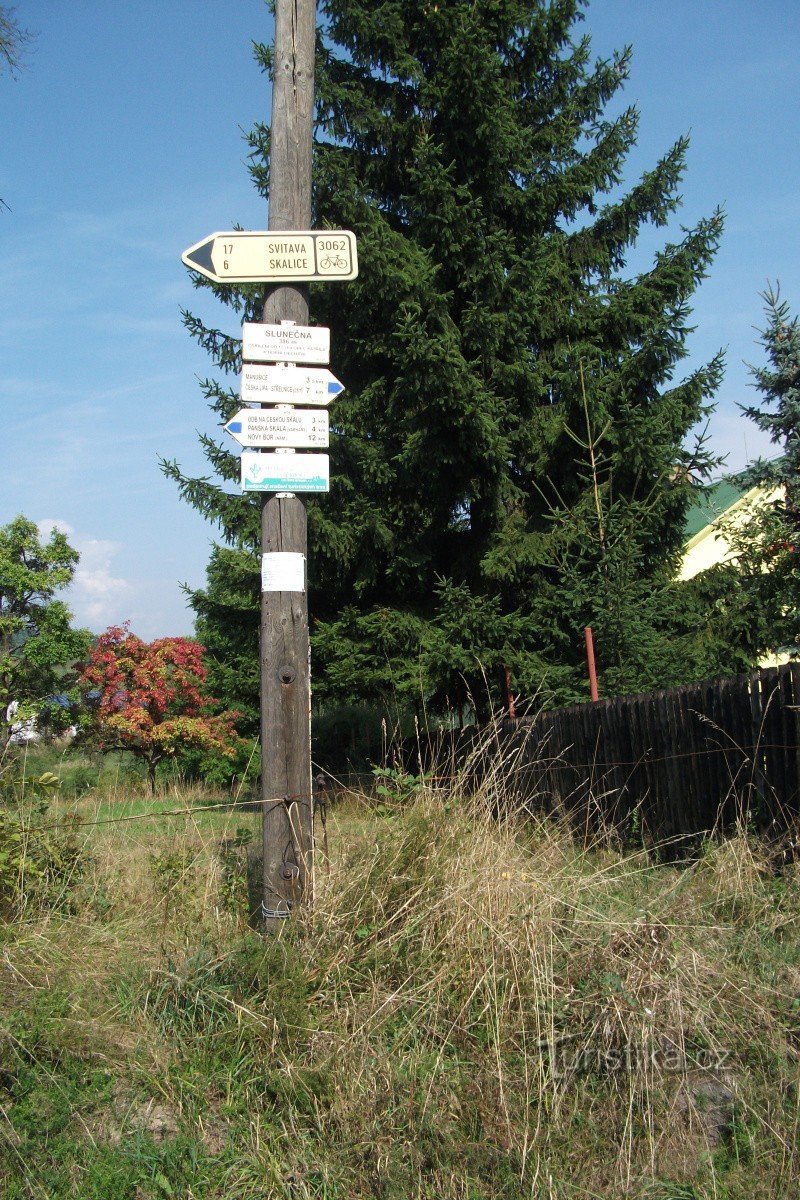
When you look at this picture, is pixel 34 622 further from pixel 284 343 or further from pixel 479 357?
pixel 284 343

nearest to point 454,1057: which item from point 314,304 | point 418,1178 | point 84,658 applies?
point 418,1178

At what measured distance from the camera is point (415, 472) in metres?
12.2

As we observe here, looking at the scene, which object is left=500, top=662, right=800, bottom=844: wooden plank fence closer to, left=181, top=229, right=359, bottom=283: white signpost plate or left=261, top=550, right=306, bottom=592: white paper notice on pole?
left=261, top=550, right=306, bottom=592: white paper notice on pole

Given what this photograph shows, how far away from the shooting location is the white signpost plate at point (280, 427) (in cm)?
498

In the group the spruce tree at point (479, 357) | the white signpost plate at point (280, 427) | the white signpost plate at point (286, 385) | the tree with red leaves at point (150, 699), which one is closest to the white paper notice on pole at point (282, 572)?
the white signpost plate at point (280, 427)

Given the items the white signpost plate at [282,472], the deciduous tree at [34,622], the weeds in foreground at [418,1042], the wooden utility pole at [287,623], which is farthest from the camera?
the deciduous tree at [34,622]

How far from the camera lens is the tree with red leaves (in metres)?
16.9

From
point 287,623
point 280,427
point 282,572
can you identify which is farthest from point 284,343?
point 287,623

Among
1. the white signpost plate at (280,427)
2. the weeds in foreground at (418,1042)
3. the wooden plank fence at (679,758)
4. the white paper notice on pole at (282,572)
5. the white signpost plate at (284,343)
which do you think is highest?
the white signpost plate at (284,343)

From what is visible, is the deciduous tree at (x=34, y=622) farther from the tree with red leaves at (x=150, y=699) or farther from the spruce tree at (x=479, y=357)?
the spruce tree at (x=479, y=357)

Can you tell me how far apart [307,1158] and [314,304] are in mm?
10658

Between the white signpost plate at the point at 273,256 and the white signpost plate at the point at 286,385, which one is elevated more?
the white signpost plate at the point at 273,256

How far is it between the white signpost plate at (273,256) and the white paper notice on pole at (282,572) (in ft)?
4.52

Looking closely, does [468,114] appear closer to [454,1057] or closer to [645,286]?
[645,286]
